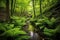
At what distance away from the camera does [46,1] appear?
27.0 meters

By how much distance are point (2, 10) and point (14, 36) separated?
12.9 m

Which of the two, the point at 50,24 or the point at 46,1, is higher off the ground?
the point at 46,1

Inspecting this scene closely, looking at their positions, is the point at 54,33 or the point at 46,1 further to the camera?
the point at 46,1

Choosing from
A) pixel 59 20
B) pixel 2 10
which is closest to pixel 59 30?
pixel 59 20

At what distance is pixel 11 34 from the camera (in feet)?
28.8

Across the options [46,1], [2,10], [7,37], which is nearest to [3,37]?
[7,37]

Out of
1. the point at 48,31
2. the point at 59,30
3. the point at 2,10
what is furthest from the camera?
the point at 2,10

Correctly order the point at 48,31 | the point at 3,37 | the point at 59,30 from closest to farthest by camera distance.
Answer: the point at 3,37 → the point at 59,30 → the point at 48,31

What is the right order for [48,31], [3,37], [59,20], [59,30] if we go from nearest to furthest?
[3,37], [59,30], [48,31], [59,20]

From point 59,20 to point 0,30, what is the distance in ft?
18.3

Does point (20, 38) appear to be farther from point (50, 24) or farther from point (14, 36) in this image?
point (50, 24)

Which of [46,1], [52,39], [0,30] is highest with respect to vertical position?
[46,1]

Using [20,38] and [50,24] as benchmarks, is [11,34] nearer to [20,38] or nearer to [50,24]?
[20,38]

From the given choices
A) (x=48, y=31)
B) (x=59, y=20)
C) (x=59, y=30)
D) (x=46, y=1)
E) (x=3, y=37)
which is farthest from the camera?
(x=46, y=1)
